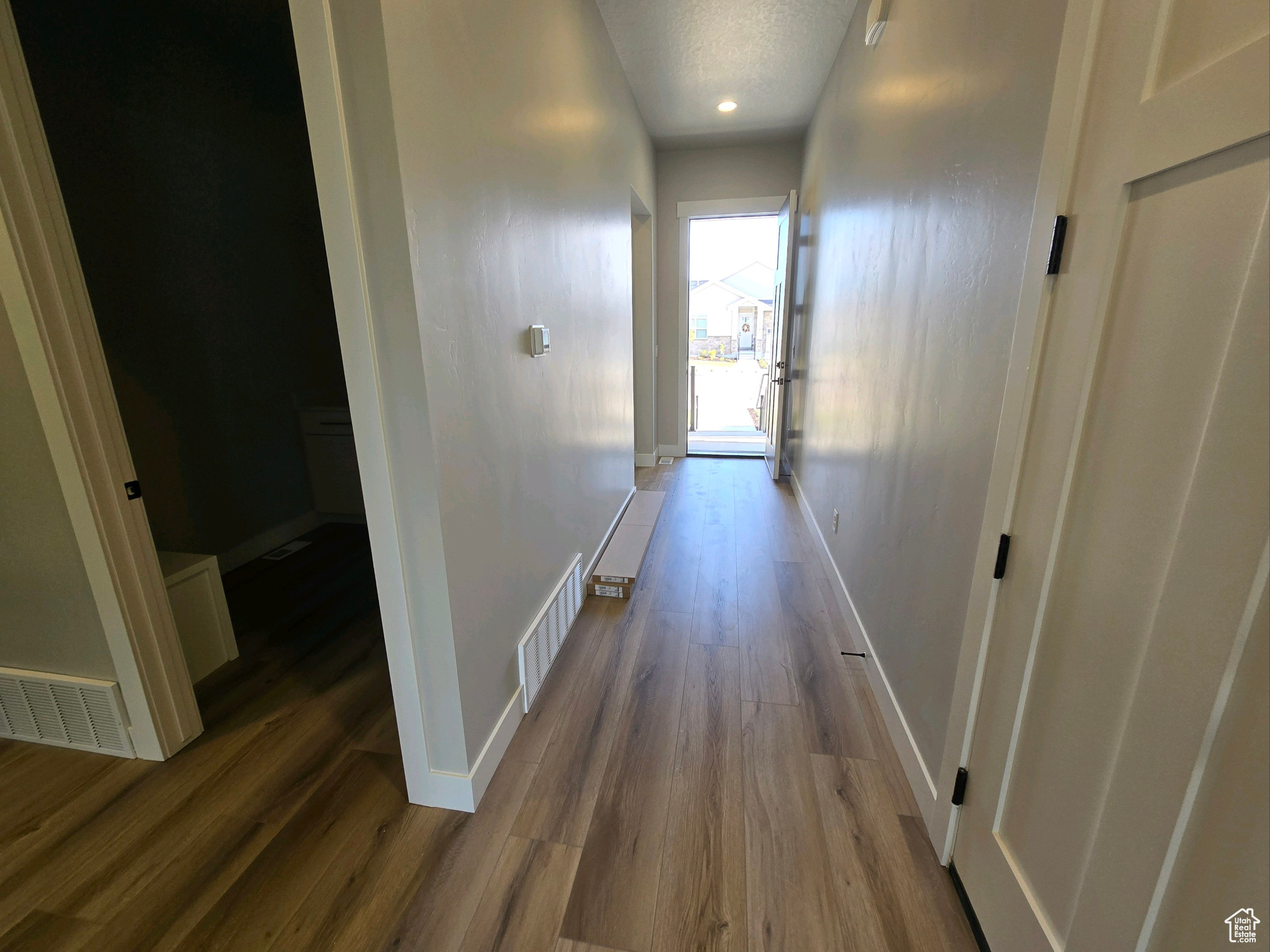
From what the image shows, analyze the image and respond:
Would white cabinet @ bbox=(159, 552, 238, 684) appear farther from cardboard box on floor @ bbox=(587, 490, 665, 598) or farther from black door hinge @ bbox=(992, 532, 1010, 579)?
black door hinge @ bbox=(992, 532, 1010, 579)

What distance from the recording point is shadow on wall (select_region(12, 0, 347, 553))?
2.21 meters

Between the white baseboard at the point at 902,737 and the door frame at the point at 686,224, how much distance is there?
122 inches

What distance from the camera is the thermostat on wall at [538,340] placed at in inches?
70.5

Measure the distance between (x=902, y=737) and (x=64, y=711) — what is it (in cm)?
262

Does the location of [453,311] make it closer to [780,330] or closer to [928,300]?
[928,300]

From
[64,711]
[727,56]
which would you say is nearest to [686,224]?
[727,56]

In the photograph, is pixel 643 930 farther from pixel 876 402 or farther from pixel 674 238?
pixel 674 238

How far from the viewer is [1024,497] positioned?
40.3 inches

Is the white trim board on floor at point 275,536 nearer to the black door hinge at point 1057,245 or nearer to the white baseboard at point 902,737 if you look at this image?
the white baseboard at point 902,737

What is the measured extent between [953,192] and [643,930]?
1.99 meters

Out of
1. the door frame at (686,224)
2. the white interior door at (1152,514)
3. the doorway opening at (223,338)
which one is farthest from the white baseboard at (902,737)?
the door frame at (686,224)

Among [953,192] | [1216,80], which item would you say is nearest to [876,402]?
[953,192]

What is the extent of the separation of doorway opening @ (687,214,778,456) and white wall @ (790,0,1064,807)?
253 cm

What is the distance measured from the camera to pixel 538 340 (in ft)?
5.96
